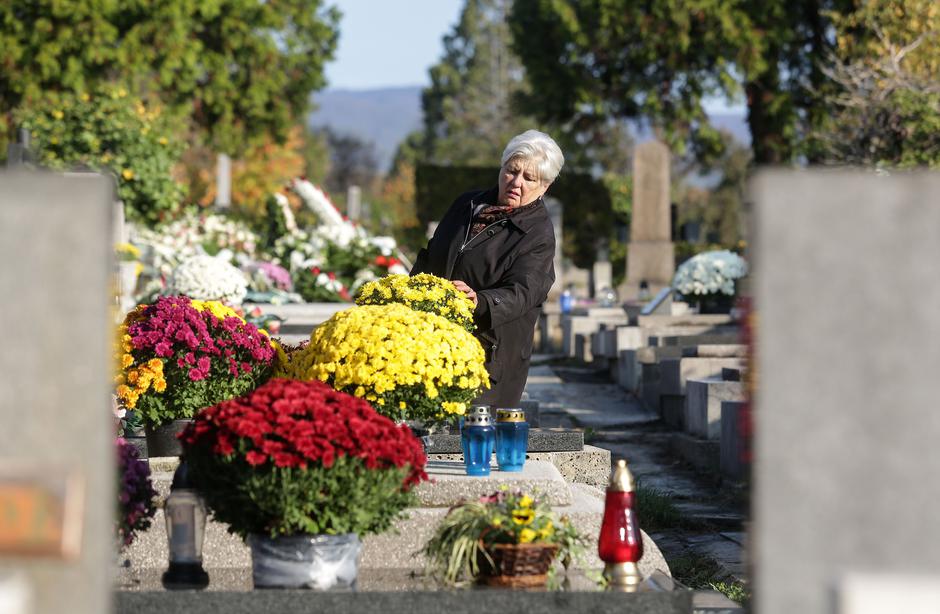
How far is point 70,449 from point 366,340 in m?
2.19

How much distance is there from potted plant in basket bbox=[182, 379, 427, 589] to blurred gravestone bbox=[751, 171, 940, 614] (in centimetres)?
128

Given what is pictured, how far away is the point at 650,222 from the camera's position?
25.4 metres

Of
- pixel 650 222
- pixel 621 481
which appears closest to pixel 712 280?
pixel 650 222

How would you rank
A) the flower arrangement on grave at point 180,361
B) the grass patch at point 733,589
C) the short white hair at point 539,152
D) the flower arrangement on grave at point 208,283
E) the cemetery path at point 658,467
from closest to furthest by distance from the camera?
1. the grass patch at point 733,589
2. the flower arrangement on grave at point 180,361
3. the short white hair at point 539,152
4. the cemetery path at point 658,467
5. the flower arrangement on grave at point 208,283

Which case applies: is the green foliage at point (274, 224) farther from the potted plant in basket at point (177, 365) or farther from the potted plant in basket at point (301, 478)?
the potted plant in basket at point (301, 478)

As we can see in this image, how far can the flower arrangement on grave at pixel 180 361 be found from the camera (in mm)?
5438

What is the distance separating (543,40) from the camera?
33.6m

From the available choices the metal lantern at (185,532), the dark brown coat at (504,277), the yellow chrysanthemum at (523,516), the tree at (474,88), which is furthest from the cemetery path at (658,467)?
the tree at (474,88)

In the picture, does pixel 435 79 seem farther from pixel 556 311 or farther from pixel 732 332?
pixel 732 332

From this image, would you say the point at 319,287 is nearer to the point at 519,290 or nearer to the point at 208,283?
the point at 208,283

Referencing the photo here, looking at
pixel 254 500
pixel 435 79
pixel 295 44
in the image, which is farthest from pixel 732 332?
pixel 435 79

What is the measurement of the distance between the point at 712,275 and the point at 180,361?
10.3m

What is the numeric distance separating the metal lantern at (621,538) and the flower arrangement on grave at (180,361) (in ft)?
6.64

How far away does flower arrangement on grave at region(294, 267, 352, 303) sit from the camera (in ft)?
45.4
